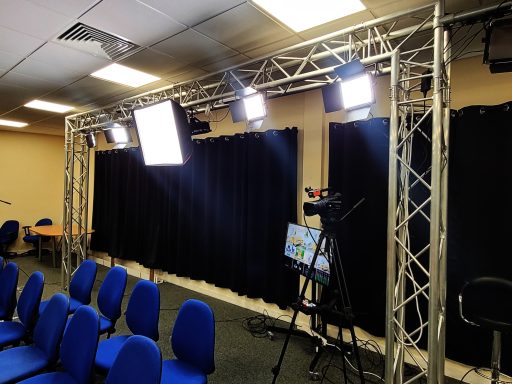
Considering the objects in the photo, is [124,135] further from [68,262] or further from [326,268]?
[326,268]

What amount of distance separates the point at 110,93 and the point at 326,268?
3.60 m

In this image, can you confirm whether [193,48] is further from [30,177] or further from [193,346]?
[30,177]

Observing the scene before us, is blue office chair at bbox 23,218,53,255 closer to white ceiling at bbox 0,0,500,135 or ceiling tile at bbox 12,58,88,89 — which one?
white ceiling at bbox 0,0,500,135

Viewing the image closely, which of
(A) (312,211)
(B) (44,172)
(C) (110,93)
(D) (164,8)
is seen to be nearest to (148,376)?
(A) (312,211)

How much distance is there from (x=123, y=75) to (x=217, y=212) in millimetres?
2047

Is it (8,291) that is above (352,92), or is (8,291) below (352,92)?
below

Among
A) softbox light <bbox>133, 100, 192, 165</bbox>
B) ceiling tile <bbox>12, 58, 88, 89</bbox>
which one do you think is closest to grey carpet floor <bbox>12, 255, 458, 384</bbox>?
softbox light <bbox>133, 100, 192, 165</bbox>

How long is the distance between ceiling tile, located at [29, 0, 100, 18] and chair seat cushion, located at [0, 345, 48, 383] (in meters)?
2.40

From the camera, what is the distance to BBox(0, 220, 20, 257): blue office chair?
21.8 feet

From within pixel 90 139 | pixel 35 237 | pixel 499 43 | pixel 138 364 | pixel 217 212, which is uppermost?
pixel 499 43

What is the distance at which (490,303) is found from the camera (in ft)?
6.61

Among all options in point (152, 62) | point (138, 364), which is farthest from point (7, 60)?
point (138, 364)

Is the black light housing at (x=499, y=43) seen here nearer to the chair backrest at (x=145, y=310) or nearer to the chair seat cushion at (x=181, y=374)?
the chair seat cushion at (x=181, y=374)

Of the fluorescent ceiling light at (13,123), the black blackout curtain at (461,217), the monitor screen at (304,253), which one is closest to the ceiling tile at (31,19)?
the monitor screen at (304,253)
